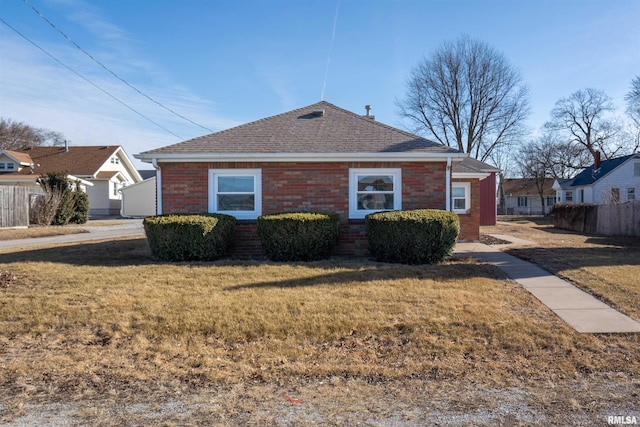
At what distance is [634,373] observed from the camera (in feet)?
14.4

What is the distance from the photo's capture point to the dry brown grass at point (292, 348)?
3869mm

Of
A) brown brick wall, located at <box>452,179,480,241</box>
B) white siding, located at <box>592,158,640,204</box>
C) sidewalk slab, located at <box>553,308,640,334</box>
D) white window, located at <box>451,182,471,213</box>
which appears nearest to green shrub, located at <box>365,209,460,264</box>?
sidewalk slab, located at <box>553,308,640,334</box>

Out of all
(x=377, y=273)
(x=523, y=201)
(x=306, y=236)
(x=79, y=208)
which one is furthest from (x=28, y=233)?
(x=523, y=201)

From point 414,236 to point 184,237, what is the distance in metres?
4.98

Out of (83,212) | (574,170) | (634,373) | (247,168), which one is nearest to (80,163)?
(83,212)

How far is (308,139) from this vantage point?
11.9m

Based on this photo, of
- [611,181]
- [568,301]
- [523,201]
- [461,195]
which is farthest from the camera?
[523,201]

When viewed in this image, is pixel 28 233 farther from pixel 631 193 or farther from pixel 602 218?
pixel 631 193

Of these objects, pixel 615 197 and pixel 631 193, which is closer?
pixel 615 197

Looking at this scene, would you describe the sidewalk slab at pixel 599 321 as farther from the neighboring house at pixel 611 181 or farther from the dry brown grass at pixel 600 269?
the neighboring house at pixel 611 181

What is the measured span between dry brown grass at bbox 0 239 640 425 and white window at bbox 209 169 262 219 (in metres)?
3.82

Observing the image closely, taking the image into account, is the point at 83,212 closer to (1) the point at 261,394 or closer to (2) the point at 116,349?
(2) the point at 116,349

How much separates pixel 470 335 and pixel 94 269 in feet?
23.5

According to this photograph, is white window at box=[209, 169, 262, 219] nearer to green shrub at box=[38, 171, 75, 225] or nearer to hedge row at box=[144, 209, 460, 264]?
hedge row at box=[144, 209, 460, 264]
